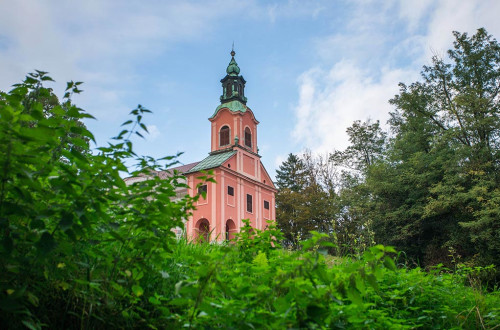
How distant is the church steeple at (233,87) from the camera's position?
2941 centimetres

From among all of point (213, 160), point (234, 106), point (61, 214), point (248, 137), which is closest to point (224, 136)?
point (248, 137)

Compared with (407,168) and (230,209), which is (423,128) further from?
(230,209)

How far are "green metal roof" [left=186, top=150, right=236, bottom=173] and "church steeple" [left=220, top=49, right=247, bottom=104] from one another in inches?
182

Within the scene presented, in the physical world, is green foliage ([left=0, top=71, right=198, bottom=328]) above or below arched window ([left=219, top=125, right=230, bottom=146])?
below

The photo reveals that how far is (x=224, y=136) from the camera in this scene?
28.4 metres

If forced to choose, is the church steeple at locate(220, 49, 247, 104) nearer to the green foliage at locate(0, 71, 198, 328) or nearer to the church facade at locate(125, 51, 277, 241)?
the church facade at locate(125, 51, 277, 241)

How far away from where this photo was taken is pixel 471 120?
748 inches

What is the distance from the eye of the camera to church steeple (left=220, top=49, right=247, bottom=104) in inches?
1158

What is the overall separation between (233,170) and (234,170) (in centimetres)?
36

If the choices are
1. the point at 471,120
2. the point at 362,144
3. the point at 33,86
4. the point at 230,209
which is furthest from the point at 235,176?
the point at 33,86

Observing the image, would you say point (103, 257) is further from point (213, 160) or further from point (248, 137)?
point (248, 137)

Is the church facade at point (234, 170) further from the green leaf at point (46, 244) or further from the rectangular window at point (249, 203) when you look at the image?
the green leaf at point (46, 244)

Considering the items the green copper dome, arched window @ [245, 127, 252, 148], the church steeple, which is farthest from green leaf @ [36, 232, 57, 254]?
the green copper dome

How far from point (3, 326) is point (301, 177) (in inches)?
1487
